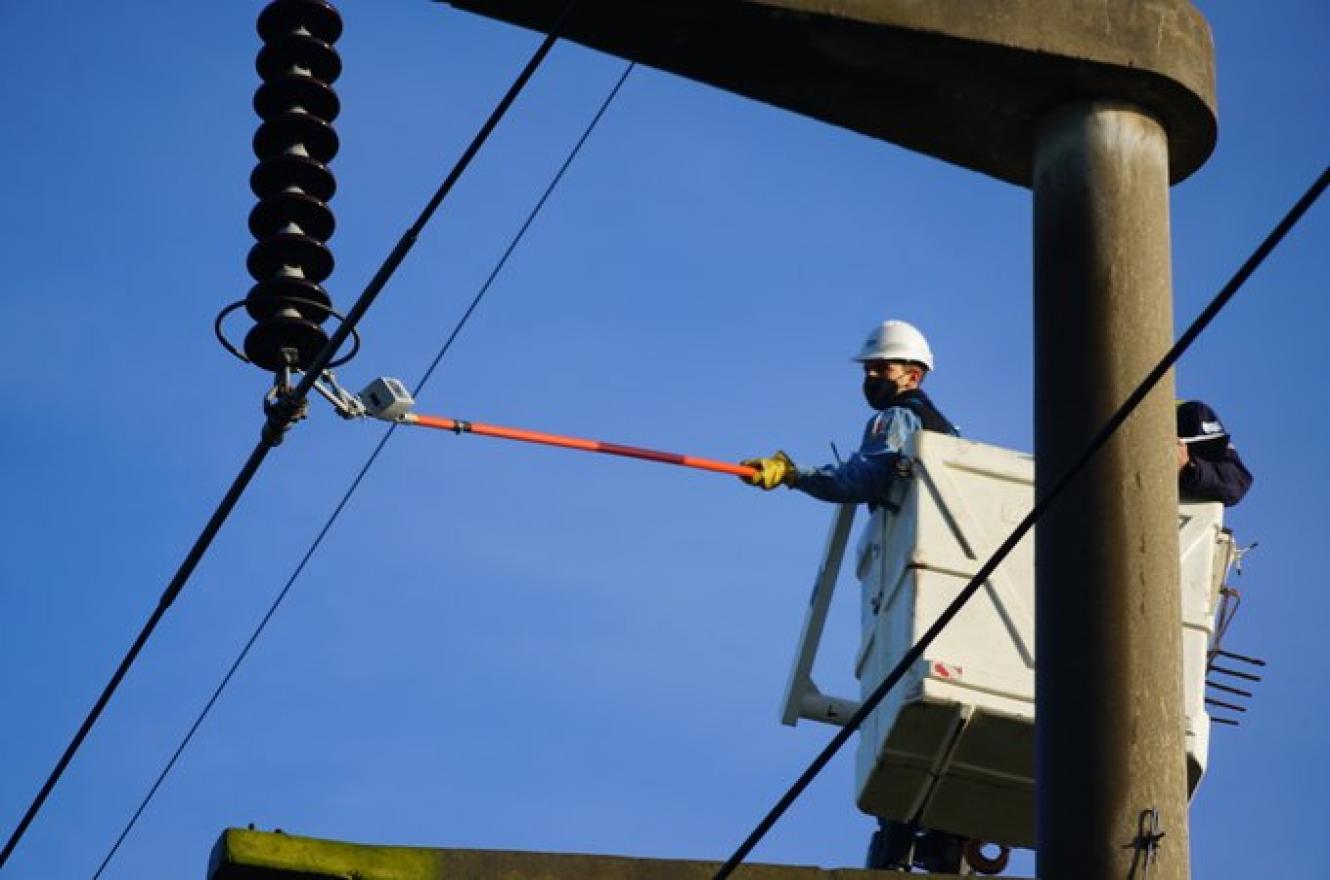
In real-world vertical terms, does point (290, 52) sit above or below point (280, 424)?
above

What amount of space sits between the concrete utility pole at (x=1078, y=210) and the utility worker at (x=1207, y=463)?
1.79 meters

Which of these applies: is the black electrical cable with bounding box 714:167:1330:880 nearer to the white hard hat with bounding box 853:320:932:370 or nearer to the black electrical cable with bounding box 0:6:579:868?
the black electrical cable with bounding box 0:6:579:868

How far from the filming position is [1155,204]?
24.6 feet

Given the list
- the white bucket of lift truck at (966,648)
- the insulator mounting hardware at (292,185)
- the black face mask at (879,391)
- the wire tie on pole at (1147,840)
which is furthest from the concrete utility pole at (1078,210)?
the black face mask at (879,391)

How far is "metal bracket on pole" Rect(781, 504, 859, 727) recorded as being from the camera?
10352 millimetres

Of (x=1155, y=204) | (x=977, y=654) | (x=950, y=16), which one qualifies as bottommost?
(x=977, y=654)

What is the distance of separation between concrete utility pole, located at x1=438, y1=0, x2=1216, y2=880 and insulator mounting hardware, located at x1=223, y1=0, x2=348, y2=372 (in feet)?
1.79

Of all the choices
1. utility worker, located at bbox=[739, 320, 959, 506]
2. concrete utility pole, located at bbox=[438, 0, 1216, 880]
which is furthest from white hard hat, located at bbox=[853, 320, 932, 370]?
concrete utility pole, located at bbox=[438, 0, 1216, 880]

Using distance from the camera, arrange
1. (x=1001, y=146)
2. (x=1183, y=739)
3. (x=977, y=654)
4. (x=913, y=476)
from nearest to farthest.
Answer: (x=1183, y=739)
(x=1001, y=146)
(x=977, y=654)
(x=913, y=476)

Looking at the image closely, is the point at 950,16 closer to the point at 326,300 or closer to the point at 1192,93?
the point at 1192,93

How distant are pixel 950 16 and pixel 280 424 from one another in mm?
2450

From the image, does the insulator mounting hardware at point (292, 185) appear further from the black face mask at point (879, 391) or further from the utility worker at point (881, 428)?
the black face mask at point (879, 391)

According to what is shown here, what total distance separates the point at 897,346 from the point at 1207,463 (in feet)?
6.97

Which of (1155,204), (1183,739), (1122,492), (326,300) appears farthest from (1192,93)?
(326,300)
